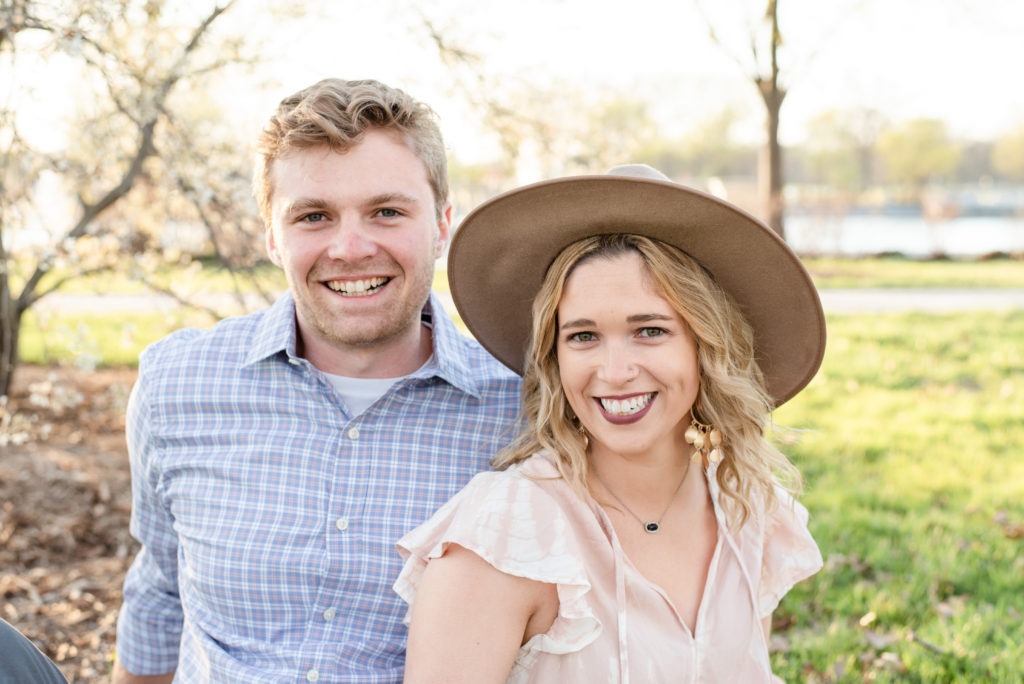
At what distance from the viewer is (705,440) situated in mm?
2518

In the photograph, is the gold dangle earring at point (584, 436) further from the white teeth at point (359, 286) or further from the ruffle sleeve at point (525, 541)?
the white teeth at point (359, 286)

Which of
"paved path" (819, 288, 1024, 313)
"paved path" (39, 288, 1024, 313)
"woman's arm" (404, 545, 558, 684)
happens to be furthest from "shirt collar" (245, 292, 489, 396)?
"paved path" (819, 288, 1024, 313)

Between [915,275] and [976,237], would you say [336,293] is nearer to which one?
[915,275]

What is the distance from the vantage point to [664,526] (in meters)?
2.44

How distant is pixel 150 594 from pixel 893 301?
11.8 meters

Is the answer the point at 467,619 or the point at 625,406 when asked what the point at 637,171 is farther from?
the point at 467,619

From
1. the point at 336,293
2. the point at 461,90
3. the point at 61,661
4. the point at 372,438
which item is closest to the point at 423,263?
the point at 336,293

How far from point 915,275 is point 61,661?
15.2 m

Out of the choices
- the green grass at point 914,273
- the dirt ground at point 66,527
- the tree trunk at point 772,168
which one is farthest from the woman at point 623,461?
the tree trunk at point 772,168

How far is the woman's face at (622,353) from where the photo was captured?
7.43ft

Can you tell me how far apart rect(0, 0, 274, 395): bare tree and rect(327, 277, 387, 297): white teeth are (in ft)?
6.72

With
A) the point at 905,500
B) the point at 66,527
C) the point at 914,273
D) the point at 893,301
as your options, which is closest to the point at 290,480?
the point at 66,527

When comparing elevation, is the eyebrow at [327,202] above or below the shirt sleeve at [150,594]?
above

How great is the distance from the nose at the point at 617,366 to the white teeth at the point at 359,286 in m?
0.74
